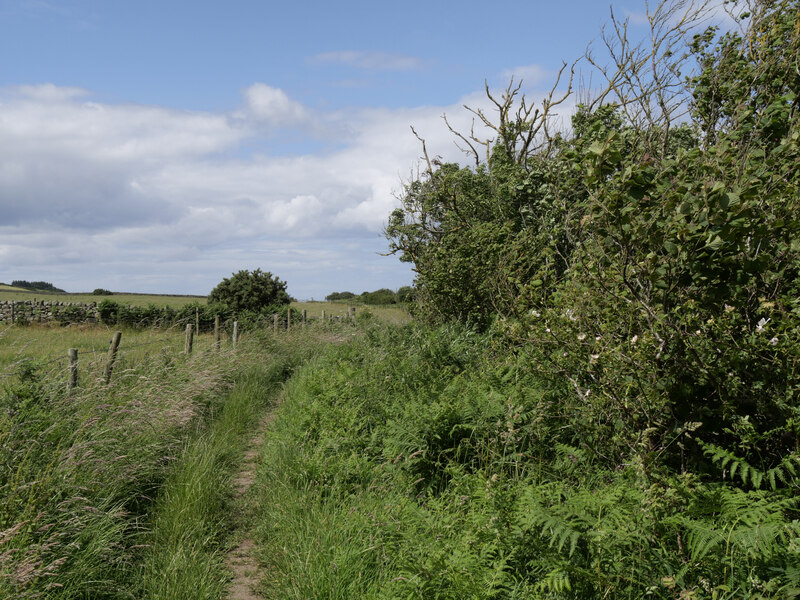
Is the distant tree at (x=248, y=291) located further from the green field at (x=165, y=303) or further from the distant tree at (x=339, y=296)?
the distant tree at (x=339, y=296)

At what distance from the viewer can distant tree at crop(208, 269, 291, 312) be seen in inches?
1210

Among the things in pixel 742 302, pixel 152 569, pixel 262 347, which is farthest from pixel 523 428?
pixel 262 347

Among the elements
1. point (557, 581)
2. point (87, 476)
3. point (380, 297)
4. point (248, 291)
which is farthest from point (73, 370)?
point (380, 297)

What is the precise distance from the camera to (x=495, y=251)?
39.2 feet

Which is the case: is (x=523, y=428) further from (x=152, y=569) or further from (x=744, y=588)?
(x=152, y=569)

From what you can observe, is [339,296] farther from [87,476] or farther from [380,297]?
[87,476]

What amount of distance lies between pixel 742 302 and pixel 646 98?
491 centimetres

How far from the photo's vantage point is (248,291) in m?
30.8

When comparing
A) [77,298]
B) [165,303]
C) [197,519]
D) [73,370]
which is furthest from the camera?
[165,303]

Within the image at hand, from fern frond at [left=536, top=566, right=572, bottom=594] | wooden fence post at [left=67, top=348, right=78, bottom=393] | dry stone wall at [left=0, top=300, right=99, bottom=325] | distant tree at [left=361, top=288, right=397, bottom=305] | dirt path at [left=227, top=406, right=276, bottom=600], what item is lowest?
dirt path at [left=227, top=406, right=276, bottom=600]

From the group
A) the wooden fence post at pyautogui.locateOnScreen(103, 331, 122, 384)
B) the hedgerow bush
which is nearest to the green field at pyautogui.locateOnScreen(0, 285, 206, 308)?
the wooden fence post at pyautogui.locateOnScreen(103, 331, 122, 384)

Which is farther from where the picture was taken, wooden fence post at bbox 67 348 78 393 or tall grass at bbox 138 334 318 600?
wooden fence post at bbox 67 348 78 393

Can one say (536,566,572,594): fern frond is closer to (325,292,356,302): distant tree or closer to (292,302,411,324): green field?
(292,302,411,324): green field

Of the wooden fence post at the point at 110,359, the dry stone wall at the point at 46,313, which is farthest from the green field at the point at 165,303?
the wooden fence post at the point at 110,359
